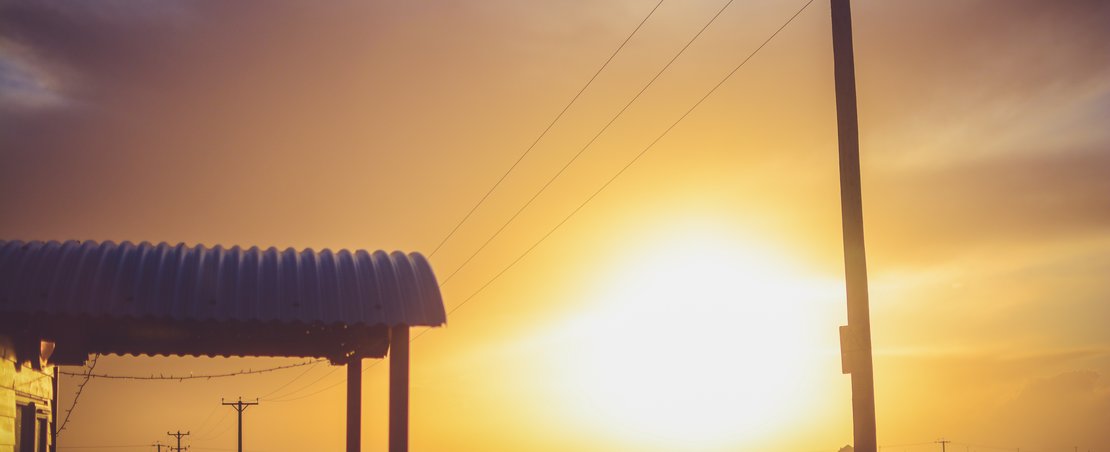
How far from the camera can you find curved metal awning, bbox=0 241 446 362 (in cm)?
1675

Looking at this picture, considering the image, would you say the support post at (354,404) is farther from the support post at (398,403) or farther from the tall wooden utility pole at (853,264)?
the tall wooden utility pole at (853,264)

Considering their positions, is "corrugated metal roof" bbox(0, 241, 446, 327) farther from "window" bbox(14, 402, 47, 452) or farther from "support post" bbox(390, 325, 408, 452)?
"window" bbox(14, 402, 47, 452)

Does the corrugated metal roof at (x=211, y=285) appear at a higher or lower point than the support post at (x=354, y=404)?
higher

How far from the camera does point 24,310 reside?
54.1 ft

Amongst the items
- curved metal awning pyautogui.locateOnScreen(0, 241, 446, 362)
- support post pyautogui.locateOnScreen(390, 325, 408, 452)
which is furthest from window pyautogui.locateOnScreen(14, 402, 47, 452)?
support post pyautogui.locateOnScreen(390, 325, 408, 452)

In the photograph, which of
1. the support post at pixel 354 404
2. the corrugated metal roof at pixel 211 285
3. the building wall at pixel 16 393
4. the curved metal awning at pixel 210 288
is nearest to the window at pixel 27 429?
the building wall at pixel 16 393

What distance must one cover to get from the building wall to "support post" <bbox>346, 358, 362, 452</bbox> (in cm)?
653

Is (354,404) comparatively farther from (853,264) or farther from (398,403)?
(853,264)

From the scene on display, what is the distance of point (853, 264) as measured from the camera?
46.7 ft

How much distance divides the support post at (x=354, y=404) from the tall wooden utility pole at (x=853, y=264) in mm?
12175

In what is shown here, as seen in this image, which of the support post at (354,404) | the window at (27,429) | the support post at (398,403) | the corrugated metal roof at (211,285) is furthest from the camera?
the support post at (354,404)

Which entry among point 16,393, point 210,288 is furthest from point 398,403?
point 16,393

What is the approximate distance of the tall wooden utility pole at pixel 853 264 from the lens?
547 inches

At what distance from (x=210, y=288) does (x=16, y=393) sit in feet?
21.9
